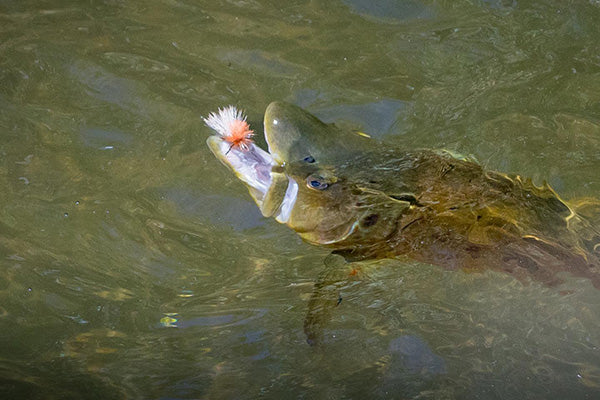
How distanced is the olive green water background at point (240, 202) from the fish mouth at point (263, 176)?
740 mm

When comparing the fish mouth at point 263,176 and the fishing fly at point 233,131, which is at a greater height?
the fishing fly at point 233,131

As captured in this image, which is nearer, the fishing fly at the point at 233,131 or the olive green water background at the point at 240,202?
the fishing fly at the point at 233,131

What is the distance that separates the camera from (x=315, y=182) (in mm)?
3742

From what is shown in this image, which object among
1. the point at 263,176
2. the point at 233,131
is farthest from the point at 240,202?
Result: the point at 233,131

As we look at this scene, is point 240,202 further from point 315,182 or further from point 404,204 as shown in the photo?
point 404,204

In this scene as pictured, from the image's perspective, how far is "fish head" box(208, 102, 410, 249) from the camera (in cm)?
374

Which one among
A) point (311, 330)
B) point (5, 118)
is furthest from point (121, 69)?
point (311, 330)

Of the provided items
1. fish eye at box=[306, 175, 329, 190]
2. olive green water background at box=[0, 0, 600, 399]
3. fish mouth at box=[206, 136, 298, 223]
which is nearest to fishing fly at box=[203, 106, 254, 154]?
fish mouth at box=[206, 136, 298, 223]

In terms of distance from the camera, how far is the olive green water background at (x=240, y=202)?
4.24 meters

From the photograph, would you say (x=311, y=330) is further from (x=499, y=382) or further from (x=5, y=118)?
(x=5, y=118)

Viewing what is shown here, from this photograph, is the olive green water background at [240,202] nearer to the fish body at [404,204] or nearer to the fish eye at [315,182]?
the fish body at [404,204]

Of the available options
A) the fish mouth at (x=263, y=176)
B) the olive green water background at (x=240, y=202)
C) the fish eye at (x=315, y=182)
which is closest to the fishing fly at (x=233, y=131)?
the fish mouth at (x=263, y=176)

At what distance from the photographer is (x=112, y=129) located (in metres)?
4.65

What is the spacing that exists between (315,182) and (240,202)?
979 mm
